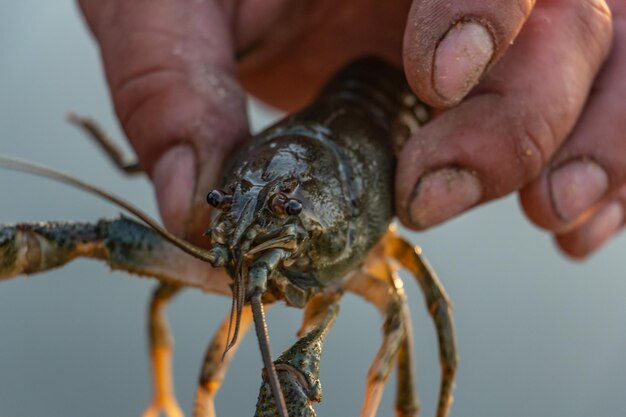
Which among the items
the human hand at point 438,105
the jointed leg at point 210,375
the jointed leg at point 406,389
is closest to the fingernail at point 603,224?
the human hand at point 438,105

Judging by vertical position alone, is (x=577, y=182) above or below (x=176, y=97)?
below

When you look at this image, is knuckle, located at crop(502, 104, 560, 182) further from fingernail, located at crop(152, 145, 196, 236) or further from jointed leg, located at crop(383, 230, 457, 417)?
fingernail, located at crop(152, 145, 196, 236)

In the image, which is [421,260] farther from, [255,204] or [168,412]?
[168,412]

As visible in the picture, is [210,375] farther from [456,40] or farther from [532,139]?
[456,40]

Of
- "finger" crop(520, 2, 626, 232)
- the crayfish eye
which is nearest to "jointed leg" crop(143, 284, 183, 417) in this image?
the crayfish eye

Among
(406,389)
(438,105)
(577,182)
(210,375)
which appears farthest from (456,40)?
(210,375)

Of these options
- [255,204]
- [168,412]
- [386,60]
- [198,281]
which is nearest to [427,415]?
[168,412]
